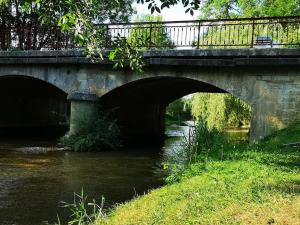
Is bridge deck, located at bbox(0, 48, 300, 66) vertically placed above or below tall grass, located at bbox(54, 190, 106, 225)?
above

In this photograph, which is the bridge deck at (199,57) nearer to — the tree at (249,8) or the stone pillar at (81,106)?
the stone pillar at (81,106)

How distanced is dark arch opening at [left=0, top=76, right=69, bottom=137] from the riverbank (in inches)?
Result: 595

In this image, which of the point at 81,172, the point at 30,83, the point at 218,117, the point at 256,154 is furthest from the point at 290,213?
the point at 30,83

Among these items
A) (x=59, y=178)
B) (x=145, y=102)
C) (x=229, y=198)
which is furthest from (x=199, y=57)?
(x=229, y=198)

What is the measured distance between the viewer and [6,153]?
14.0m

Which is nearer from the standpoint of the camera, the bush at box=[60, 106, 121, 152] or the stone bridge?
the stone bridge

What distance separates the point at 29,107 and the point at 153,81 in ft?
36.7

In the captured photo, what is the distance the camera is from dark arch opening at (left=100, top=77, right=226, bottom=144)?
17250 millimetres

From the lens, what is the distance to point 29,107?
25.2 metres

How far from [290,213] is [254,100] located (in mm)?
9164

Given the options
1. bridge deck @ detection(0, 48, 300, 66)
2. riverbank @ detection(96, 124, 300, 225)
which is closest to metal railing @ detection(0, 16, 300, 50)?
bridge deck @ detection(0, 48, 300, 66)

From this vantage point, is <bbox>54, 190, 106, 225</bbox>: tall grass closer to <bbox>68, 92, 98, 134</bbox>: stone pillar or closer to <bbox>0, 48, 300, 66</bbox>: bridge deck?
<bbox>0, 48, 300, 66</bbox>: bridge deck

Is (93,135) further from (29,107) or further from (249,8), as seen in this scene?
(249,8)

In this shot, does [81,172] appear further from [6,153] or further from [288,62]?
[288,62]
